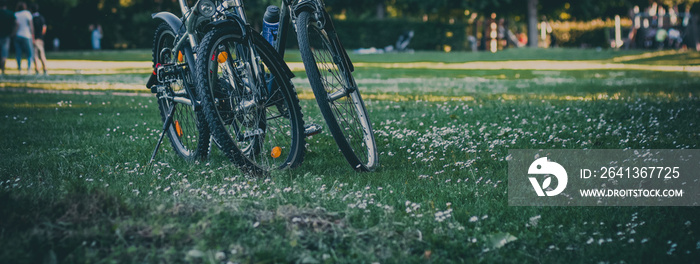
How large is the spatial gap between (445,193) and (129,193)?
1877 mm

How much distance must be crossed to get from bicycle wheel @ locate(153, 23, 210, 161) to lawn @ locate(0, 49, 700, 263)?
0.48 feet

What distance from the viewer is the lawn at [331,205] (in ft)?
9.09

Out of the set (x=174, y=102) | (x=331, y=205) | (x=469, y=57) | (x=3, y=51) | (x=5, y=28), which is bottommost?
(x=469, y=57)

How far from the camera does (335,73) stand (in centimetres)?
466

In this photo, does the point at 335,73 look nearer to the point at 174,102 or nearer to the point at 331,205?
the point at 174,102

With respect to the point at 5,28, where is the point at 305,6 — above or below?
below

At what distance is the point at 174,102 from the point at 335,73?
1.30 m

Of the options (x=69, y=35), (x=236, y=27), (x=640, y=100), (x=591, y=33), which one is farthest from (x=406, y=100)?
(x=591, y=33)

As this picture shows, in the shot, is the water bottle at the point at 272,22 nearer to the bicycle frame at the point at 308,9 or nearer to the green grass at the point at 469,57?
the bicycle frame at the point at 308,9

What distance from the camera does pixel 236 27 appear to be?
4.27 metres

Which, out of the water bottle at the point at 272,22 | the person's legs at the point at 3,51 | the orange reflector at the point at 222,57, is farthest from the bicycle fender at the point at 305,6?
the person's legs at the point at 3,51

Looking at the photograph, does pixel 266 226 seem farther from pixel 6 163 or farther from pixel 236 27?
pixel 6 163

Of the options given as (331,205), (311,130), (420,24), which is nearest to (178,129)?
(311,130)

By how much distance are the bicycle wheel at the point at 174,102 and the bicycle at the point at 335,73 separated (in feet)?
2.86
